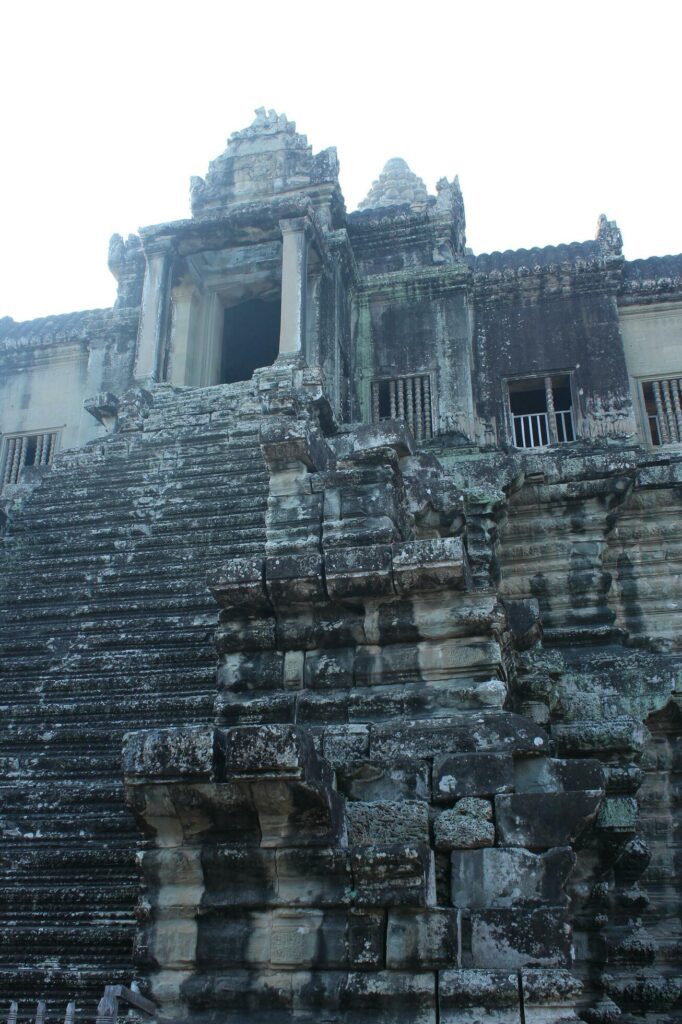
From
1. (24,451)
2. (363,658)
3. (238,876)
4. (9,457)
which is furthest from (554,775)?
(9,457)

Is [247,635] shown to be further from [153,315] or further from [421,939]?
[153,315]

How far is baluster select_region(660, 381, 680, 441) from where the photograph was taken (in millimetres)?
13820

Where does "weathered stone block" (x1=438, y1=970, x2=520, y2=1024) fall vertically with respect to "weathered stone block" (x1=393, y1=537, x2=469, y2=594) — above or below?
below

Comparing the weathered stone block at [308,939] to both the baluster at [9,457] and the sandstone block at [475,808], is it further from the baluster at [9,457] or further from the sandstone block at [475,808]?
the baluster at [9,457]

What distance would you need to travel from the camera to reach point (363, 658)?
583 cm

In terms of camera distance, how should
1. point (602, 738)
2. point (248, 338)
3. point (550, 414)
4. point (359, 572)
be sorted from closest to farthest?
point (359, 572) → point (602, 738) → point (550, 414) → point (248, 338)

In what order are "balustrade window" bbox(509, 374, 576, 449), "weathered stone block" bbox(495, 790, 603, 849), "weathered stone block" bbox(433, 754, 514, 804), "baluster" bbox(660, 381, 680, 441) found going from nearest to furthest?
1. "weathered stone block" bbox(495, 790, 603, 849)
2. "weathered stone block" bbox(433, 754, 514, 804)
3. "baluster" bbox(660, 381, 680, 441)
4. "balustrade window" bbox(509, 374, 576, 449)

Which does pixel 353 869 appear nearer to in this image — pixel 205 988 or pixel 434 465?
pixel 205 988

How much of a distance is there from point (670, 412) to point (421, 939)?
1090cm

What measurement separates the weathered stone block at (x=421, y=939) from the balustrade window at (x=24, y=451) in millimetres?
13339

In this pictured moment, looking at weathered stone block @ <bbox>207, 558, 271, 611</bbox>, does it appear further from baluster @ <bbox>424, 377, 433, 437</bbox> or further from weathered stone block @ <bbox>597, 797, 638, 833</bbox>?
baluster @ <bbox>424, 377, 433, 437</bbox>

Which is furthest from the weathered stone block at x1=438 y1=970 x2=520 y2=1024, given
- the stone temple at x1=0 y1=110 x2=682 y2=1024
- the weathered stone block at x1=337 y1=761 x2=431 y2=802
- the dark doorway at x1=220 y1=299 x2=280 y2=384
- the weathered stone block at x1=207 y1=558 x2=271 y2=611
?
the dark doorway at x1=220 y1=299 x2=280 y2=384

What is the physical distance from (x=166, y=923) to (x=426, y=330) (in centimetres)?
1147

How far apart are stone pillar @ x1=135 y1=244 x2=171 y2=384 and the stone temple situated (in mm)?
46
